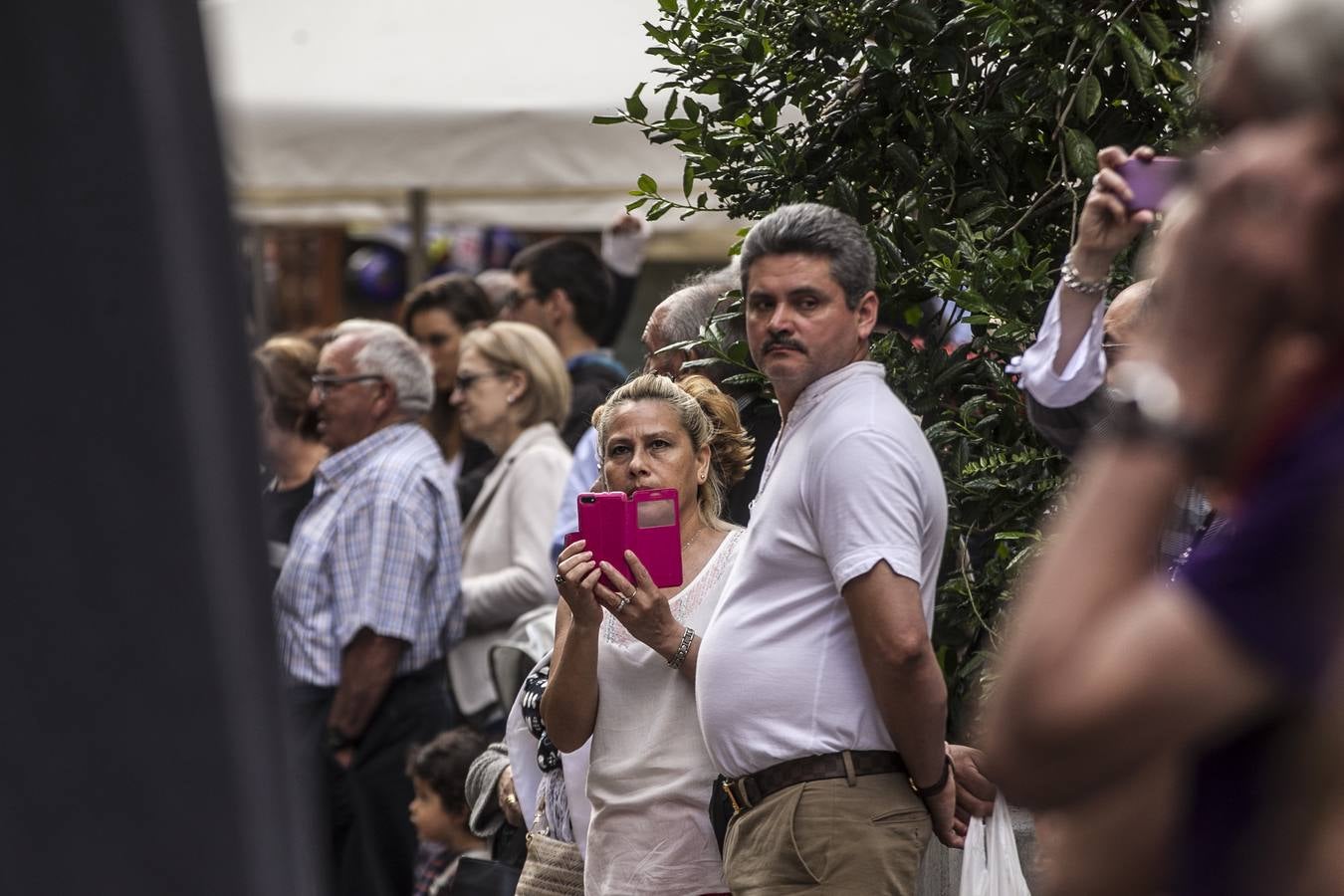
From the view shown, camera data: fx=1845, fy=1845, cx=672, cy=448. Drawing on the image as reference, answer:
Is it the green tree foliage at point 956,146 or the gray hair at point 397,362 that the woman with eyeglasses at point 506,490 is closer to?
the gray hair at point 397,362

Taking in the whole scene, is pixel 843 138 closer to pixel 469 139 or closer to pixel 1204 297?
pixel 1204 297

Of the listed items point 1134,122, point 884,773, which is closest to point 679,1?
point 1134,122

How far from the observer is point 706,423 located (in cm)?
400

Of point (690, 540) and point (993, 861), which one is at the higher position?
point (690, 540)

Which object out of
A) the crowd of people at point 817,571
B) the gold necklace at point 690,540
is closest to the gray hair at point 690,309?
the crowd of people at point 817,571

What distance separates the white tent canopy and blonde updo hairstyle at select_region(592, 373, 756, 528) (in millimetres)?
3179

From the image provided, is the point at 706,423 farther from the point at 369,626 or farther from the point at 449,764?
the point at 369,626

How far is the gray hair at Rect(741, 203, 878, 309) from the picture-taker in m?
3.61

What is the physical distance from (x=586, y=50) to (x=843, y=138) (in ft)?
11.1

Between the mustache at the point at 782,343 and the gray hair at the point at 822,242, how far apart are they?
14cm

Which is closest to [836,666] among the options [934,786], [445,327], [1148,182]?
[934,786]

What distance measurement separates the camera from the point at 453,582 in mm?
5879

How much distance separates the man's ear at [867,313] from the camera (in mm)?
3672

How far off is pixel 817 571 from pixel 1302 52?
2.14 meters
